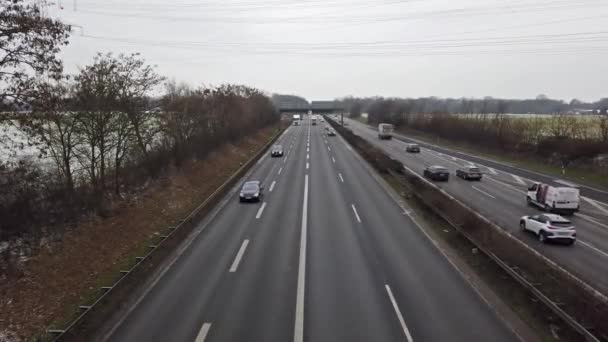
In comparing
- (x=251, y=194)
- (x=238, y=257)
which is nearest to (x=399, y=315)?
(x=238, y=257)

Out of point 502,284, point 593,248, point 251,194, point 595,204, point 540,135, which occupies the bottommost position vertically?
point 595,204

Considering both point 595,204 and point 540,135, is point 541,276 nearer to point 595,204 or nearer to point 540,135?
point 595,204

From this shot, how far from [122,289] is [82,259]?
4.11 m

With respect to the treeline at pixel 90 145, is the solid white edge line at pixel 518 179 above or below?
below

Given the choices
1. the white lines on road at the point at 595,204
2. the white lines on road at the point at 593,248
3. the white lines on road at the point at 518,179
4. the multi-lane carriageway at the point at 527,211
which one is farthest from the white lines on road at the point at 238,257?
the white lines on road at the point at 518,179

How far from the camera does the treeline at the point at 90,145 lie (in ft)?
52.3

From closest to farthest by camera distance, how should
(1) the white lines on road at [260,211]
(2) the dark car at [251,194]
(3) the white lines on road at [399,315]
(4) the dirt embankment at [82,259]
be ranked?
(3) the white lines on road at [399,315], (4) the dirt embankment at [82,259], (1) the white lines on road at [260,211], (2) the dark car at [251,194]

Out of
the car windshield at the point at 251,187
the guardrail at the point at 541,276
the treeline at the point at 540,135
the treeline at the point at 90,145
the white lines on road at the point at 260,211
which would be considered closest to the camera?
the guardrail at the point at 541,276

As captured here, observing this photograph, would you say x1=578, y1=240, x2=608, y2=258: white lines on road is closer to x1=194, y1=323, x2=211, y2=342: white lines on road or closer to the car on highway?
the car on highway

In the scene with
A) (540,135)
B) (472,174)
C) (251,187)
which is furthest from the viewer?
(540,135)

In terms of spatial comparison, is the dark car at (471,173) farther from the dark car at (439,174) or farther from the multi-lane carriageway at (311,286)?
the multi-lane carriageway at (311,286)

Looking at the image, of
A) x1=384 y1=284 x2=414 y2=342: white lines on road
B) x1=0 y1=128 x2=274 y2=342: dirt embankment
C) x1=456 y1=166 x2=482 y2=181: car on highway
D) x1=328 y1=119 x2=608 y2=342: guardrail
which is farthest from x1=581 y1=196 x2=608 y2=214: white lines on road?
x1=0 y1=128 x2=274 y2=342: dirt embankment

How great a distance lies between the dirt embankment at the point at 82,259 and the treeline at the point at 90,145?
1.36 m

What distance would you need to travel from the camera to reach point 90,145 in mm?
24516
